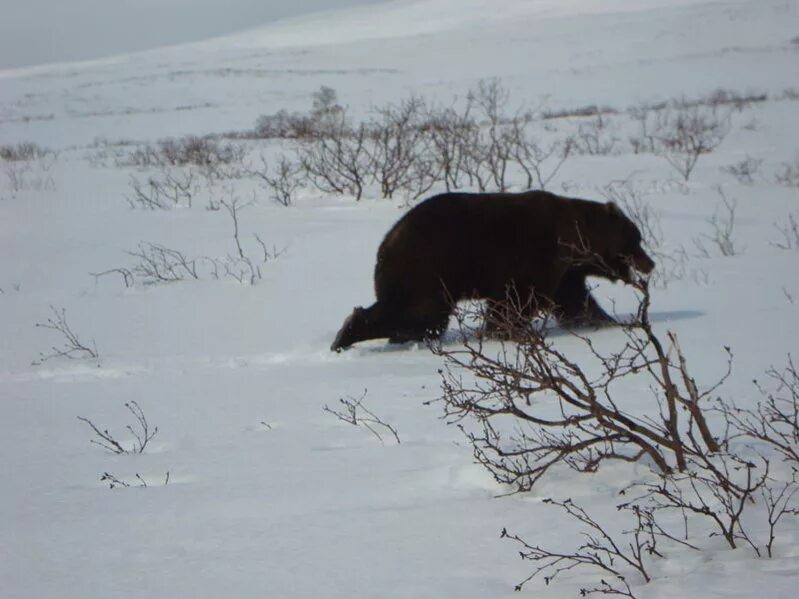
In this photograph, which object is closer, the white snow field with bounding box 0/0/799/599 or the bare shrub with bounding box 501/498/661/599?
the bare shrub with bounding box 501/498/661/599

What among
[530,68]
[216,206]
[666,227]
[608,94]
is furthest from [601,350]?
[530,68]

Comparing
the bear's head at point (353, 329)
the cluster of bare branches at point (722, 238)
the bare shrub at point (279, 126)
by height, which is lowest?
the bare shrub at point (279, 126)

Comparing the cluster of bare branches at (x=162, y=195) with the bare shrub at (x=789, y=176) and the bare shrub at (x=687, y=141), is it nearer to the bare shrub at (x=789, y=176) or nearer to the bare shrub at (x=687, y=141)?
the bare shrub at (x=687, y=141)

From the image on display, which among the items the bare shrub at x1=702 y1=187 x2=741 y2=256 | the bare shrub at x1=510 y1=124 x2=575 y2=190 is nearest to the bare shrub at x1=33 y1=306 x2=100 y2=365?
the bare shrub at x1=702 y1=187 x2=741 y2=256

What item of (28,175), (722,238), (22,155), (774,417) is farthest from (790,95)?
(774,417)

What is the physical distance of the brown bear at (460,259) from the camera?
235 inches

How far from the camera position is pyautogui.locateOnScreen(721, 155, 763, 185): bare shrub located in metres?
14.2

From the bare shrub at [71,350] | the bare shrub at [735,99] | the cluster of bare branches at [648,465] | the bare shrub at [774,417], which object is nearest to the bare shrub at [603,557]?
the cluster of bare branches at [648,465]

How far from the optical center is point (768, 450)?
130 inches

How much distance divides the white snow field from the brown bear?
8.8 inches

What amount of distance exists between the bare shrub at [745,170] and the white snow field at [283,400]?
0.61ft

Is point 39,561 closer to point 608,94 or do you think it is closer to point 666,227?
point 666,227

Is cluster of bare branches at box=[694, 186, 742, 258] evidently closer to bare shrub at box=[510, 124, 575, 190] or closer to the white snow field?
the white snow field

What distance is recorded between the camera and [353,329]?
6094 millimetres
